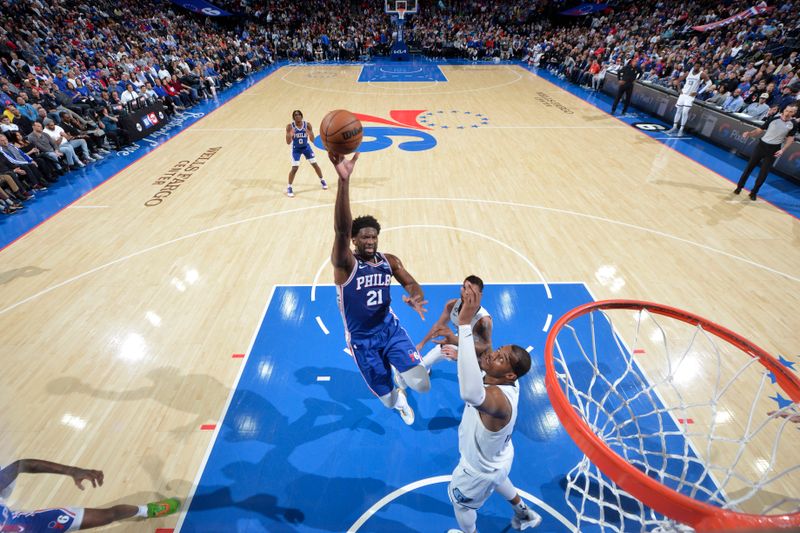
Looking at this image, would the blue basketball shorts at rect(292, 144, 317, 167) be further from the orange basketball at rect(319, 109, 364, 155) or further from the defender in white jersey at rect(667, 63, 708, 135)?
the defender in white jersey at rect(667, 63, 708, 135)

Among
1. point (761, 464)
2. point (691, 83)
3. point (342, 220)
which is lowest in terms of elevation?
point (761, 464)

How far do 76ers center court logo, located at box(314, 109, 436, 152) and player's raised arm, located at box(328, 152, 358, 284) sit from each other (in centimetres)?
847

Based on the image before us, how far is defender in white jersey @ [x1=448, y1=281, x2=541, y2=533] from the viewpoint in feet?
7.24

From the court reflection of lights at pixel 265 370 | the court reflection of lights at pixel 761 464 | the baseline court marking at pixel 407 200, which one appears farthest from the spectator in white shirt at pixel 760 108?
the court reflection of lights at pixel 265 370

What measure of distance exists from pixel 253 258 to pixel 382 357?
3.81 metres

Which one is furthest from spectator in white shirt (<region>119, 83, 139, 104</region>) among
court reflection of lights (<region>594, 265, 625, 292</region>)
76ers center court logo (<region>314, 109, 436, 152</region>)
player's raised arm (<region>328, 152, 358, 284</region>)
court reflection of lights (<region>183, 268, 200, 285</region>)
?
court reflection of lights (<region>594, 265, 625, 292</region>)

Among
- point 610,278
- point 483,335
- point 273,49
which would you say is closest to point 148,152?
point 483,335

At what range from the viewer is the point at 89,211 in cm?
828

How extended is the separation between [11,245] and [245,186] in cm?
412

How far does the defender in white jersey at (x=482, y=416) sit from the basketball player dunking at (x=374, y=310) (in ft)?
3.27

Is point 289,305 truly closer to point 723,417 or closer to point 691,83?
point 723,417

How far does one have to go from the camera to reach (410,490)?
3586 millimetres

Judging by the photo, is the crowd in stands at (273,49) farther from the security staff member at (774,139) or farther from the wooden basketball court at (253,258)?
the security staff member at (774,139)

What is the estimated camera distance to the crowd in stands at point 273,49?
34.8 feet
